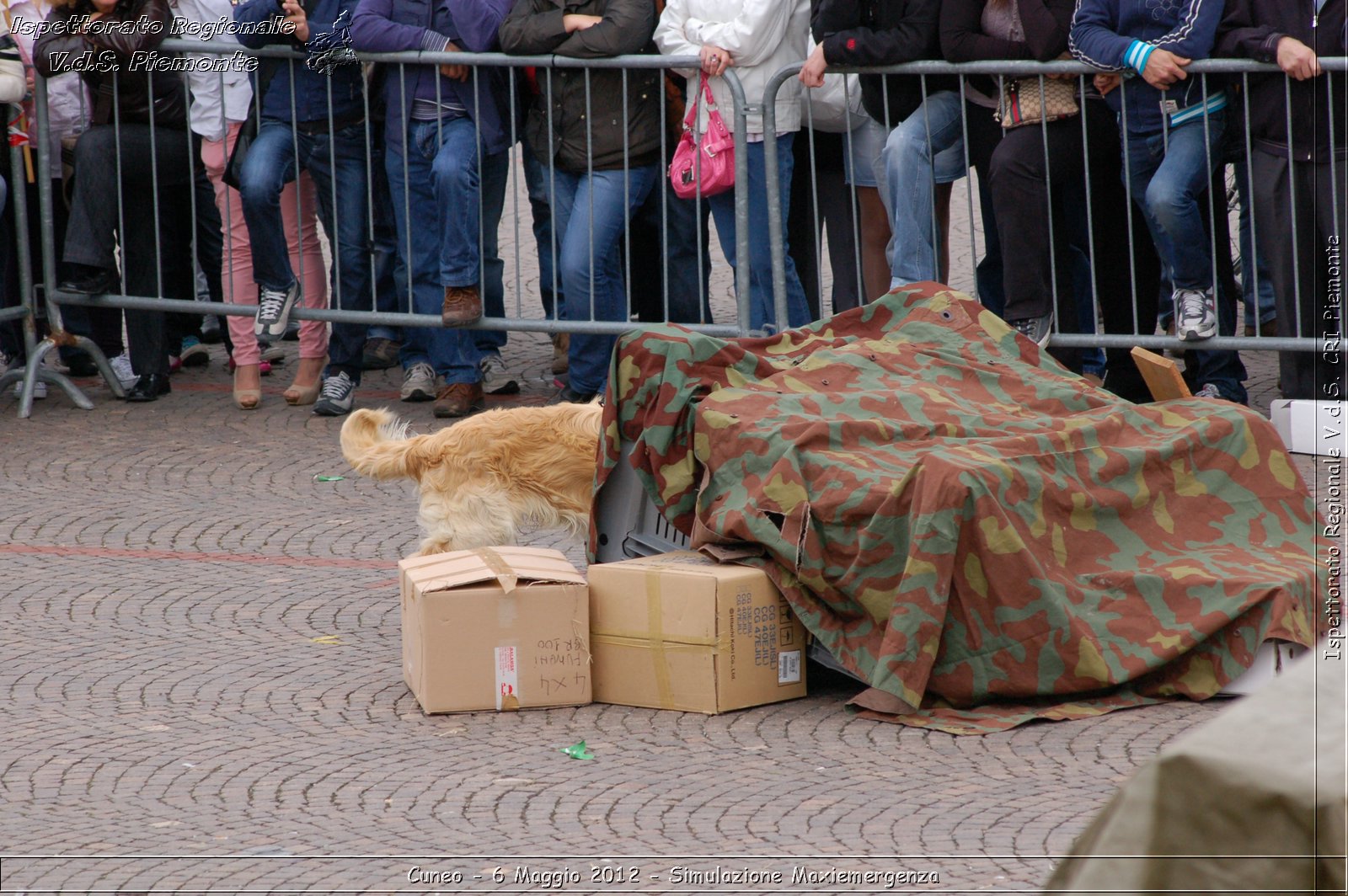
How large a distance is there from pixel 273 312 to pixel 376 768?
15.9 ft

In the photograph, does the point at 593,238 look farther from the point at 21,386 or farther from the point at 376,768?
the point at 376,768

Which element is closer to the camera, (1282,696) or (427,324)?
(1282,696)

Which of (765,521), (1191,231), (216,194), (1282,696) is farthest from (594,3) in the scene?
(1282,696)

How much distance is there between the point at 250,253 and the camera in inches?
362

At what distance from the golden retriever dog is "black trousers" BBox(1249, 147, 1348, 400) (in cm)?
352

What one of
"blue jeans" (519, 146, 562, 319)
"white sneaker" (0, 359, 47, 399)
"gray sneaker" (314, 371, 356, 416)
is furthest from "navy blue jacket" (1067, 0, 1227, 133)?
"white sneaker" (0, 359, 47, 399)

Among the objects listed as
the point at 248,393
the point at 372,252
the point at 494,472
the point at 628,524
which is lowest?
the point at 628,524

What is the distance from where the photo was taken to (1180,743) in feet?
5.82

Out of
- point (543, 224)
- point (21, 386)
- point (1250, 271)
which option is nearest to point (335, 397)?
point (543, 224)

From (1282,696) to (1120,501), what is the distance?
3.43 meters

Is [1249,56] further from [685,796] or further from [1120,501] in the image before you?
[685,796]

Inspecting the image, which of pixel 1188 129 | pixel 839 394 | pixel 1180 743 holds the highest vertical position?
pixel 1188 129

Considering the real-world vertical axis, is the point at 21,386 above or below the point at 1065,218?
below

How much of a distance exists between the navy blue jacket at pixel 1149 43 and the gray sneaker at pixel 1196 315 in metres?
0.81
